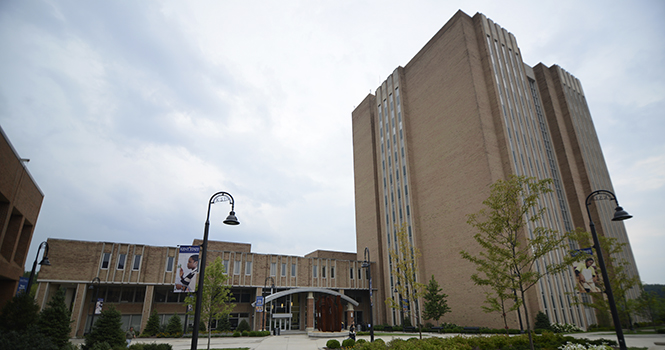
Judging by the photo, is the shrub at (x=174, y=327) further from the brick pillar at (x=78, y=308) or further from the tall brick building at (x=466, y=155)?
the tall brick building at (x=466, y=155)

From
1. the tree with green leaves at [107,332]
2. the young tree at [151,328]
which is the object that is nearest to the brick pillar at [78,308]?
the young tree at [151,328]

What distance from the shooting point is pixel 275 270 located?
49.8 metres

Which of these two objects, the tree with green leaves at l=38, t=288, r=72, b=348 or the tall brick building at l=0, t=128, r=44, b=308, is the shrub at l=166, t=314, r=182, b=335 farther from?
the tree with green leaves at l=38, t=288, r=72, b=348

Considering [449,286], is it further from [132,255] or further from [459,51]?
[132,255]

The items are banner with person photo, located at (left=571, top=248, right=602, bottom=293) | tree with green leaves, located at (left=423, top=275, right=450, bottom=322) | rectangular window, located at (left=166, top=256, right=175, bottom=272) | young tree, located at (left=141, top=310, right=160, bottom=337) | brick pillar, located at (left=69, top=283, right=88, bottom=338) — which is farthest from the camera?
rectangular window, located at (left=166, top=256, right=175, bottom=272)

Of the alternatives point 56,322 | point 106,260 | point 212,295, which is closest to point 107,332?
point 56,322

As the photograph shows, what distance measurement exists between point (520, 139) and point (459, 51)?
14241mm

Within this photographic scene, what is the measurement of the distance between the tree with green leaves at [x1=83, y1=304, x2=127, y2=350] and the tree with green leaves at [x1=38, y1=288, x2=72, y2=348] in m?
1.17

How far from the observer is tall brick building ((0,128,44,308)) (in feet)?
58.3

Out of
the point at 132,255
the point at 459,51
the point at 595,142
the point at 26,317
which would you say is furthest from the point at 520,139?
the point at 132,255

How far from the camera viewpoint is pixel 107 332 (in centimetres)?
1853

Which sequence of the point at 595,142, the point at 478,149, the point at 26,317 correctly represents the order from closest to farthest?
1. the point at 26,317
2. the point at 478,149
3. the point at 595,142

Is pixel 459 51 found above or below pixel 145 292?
above

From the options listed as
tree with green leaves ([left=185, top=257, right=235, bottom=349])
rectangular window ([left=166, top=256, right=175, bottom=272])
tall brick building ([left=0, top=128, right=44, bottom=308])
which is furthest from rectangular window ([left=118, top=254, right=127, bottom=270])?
tall brick building ([left=0, top=128, right=44, bottom=308])
